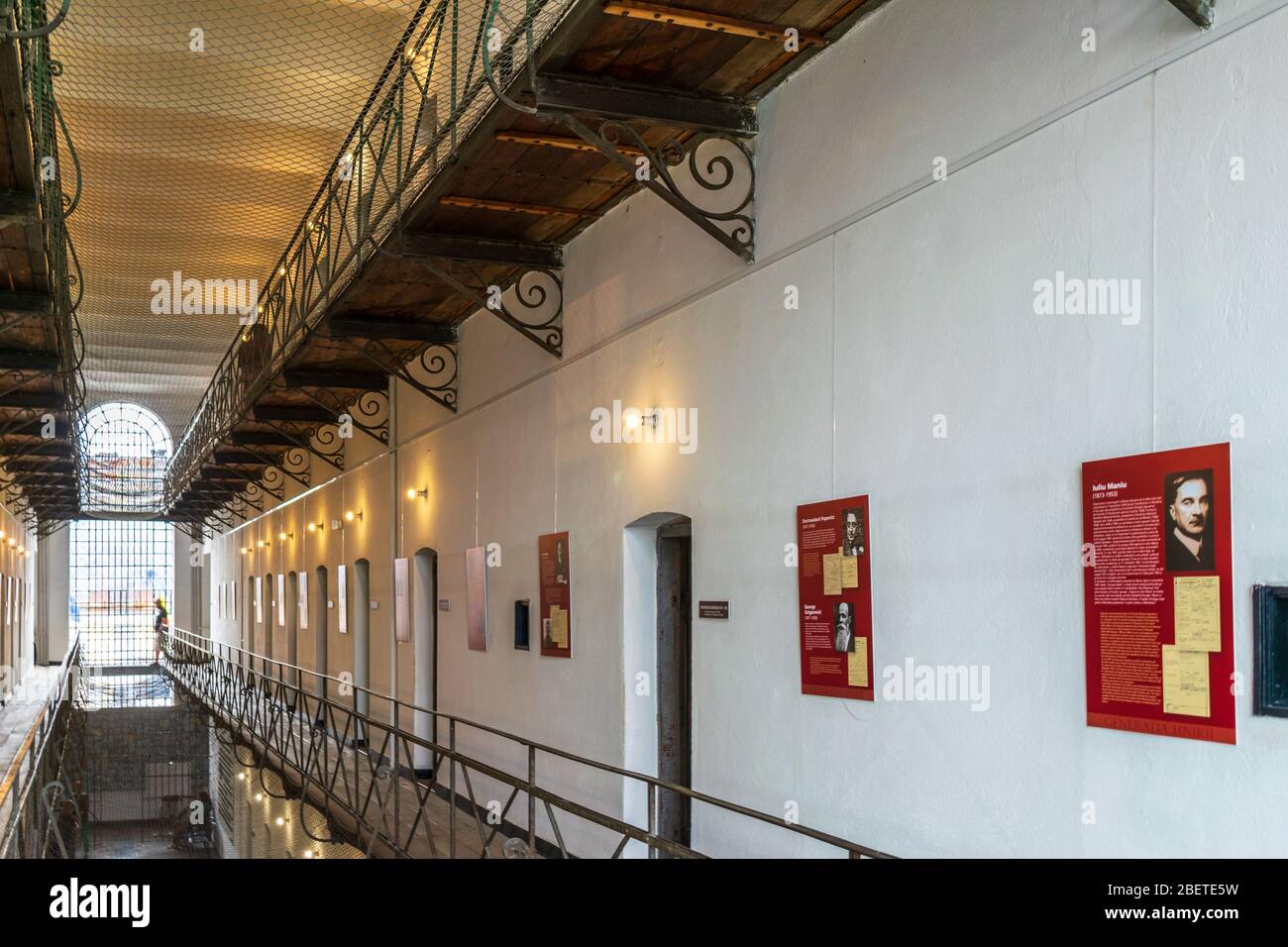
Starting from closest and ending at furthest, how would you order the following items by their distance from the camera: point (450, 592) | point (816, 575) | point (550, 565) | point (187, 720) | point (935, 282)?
point (935, 282)
point (816, 575)
point (550, 565)
point (450, 592)
point (187, 720)

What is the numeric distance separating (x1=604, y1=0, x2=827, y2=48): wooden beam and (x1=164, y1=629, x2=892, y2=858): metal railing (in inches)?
103

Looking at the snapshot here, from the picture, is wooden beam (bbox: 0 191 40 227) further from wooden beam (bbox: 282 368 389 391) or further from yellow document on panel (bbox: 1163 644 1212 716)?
yellow document on panel (bbox: 1163 644 1212 716)

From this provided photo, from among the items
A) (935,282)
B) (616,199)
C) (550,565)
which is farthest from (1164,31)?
(550,565)

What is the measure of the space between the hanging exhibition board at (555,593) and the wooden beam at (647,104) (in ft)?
9.01

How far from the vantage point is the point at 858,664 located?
13.5ft

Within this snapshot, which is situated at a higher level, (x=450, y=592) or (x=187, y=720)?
(x=450, y=592)

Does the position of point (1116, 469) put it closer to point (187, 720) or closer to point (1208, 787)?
point (1208, 787)

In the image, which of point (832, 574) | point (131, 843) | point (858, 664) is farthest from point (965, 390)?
point (131, 843)

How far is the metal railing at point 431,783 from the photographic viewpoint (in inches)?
186

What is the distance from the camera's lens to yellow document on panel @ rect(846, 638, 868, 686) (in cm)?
407

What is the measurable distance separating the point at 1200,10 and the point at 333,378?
29.5 ft

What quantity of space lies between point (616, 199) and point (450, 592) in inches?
156

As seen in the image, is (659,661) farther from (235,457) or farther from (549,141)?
(235,457)
